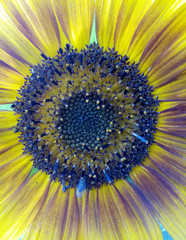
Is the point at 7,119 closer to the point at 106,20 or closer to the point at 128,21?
the point at 106,20

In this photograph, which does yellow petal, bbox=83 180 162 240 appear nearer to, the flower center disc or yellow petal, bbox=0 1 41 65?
the flower center disc

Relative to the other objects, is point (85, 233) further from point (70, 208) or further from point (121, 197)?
point (121, 197)

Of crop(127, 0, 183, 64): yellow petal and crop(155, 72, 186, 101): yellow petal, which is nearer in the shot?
crop(127, 0, 183, 64): yellow petal

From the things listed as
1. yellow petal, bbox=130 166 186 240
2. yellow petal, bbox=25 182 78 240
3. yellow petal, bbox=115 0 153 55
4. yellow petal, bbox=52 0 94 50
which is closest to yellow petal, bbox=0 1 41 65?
yellow petal, bbox=52 0 94 50

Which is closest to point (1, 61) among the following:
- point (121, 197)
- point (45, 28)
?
point (45, 28)

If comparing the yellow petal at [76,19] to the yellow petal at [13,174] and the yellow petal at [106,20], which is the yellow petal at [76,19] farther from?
the yellow petal at [13,174]

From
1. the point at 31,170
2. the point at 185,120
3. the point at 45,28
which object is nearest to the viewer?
the point at 185,120

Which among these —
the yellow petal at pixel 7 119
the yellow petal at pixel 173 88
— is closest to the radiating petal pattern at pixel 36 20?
the yellow petal at pixel 7 119
